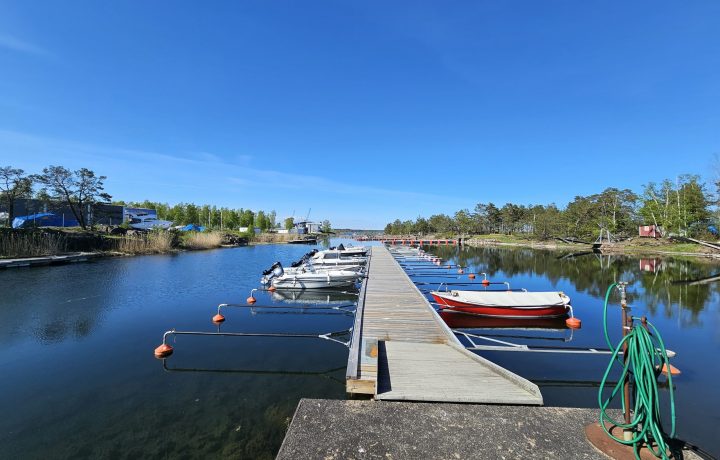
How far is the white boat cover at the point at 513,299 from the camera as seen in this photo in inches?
597

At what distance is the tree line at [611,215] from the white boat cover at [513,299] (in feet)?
170

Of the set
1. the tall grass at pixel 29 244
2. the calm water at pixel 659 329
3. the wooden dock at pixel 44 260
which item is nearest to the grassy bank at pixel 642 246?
the calm water at pixel 659 329

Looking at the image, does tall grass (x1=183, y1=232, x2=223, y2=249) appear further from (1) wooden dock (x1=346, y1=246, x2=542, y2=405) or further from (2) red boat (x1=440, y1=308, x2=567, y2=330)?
(1) wooden dock (x1=346, y1=246, x2=542, y2=405)

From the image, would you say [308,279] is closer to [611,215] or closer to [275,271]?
[275,271]

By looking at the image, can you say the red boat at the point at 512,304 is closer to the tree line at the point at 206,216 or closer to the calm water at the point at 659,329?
the calm water at the point at 659,329

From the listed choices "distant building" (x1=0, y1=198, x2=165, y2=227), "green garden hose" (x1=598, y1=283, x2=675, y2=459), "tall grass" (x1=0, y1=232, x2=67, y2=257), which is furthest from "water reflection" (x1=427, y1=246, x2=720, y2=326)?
"distant building" (x1=0, y1=198, x2=165, y2=227)

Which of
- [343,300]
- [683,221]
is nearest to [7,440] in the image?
[343,300]

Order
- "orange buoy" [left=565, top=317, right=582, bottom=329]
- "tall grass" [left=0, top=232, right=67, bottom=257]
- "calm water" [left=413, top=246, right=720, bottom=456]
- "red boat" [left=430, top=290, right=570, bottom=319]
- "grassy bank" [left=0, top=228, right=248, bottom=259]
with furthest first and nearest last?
"grassy bank" [left=0, top=228, right=248, bottom=259]
"tall grass" [left=0, top=232, right=67, bottom=257]
"red boat" [left=430, top=290, right=570, bottom=319]
"orange buoy" [left=565, top=317, right=582, bottom=329]
"calm water" [left=413, top=246, right=720, bottom=456]

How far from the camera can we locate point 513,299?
50.8 ft

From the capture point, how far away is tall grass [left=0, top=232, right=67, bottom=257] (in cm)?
3105

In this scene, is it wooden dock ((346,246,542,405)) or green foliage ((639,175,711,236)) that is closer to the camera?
wooden dock ((346,246,542,405))

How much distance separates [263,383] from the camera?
8898 millimetres

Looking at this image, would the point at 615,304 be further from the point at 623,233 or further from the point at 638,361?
the point at 623,233

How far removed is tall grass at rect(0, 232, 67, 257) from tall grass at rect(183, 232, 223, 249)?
1675cm
